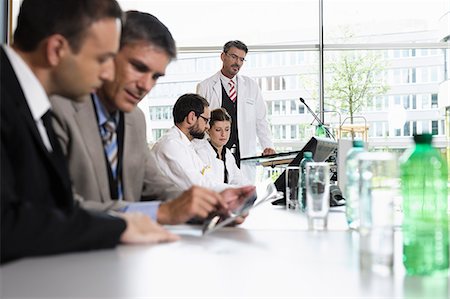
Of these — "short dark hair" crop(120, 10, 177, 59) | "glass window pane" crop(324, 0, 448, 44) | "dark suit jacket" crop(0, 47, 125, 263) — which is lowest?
"dark suit jacket" crop(0, 47, 125, 263)

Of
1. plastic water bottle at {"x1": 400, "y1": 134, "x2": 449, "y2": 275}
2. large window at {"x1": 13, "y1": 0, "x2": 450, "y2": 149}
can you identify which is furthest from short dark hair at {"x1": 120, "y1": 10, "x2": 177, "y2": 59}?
large window at {"x1": 13, "y1": 0, "x2": 450, "y2": 149}

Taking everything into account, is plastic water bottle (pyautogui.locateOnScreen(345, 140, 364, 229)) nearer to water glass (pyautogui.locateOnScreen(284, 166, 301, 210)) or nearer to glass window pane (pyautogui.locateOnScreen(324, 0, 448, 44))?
water glass (pyautogui.locateOnScreen(284, 166, 301, 210))

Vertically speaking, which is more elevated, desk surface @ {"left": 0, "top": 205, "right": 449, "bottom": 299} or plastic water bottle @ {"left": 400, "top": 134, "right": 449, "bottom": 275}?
plastic water bottle @ {"left": 400, "top": 134, "right": 449, "bottom": 275}

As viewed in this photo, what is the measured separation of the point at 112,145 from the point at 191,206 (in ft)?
1.36

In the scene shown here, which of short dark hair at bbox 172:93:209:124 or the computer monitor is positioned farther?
short dark hair at bbox 172:93:209:124

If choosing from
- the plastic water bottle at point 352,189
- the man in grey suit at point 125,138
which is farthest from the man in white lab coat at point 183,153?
the plastic water bottle at point 352,189

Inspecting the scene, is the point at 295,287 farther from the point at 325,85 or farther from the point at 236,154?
the point at 325,85

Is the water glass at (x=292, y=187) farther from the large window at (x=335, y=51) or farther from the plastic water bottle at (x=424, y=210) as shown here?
the large window at (x=335, y=51)

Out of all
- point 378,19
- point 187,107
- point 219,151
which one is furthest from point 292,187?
point 378,19

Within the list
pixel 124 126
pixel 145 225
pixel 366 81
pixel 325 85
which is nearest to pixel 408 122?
pixel 366 81

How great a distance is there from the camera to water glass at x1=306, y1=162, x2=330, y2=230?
1540 millimetres

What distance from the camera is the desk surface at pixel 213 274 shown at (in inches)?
31.2

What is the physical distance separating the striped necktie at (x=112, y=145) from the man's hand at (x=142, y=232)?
455 mm

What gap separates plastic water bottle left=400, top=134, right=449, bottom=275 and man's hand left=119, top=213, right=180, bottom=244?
1.56ft
